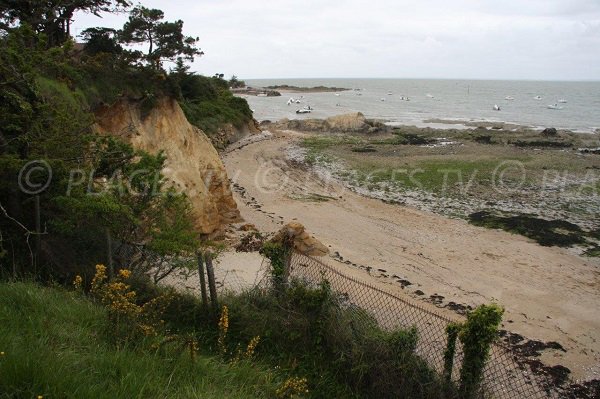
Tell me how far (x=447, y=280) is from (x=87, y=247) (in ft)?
30.5

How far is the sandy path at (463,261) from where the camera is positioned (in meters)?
10.2

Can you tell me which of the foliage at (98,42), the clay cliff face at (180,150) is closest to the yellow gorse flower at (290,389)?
the clay cliff face at (180,150)

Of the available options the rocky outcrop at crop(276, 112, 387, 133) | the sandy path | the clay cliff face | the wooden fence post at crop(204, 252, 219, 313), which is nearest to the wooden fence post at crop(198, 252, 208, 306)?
the wooden fence post at crop(204, 252, 219, 313)

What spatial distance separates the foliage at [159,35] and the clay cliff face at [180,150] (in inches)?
524

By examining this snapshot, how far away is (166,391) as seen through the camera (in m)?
4.01

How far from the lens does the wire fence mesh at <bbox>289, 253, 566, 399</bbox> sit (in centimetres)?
698

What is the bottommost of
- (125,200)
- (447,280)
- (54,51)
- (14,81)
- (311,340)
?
(447,280)

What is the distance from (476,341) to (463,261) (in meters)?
9.23

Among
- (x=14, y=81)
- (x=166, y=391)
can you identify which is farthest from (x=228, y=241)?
(x=166, y=391)

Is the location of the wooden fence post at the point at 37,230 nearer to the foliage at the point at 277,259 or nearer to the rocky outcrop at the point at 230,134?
the foliage at the point at 277,259

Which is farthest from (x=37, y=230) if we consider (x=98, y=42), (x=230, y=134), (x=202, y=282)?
(x=230, y=134)

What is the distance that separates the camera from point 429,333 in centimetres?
901

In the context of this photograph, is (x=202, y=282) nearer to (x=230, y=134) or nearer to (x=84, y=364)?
(x=84, y=364)

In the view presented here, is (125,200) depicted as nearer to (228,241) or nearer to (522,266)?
(228,241)
